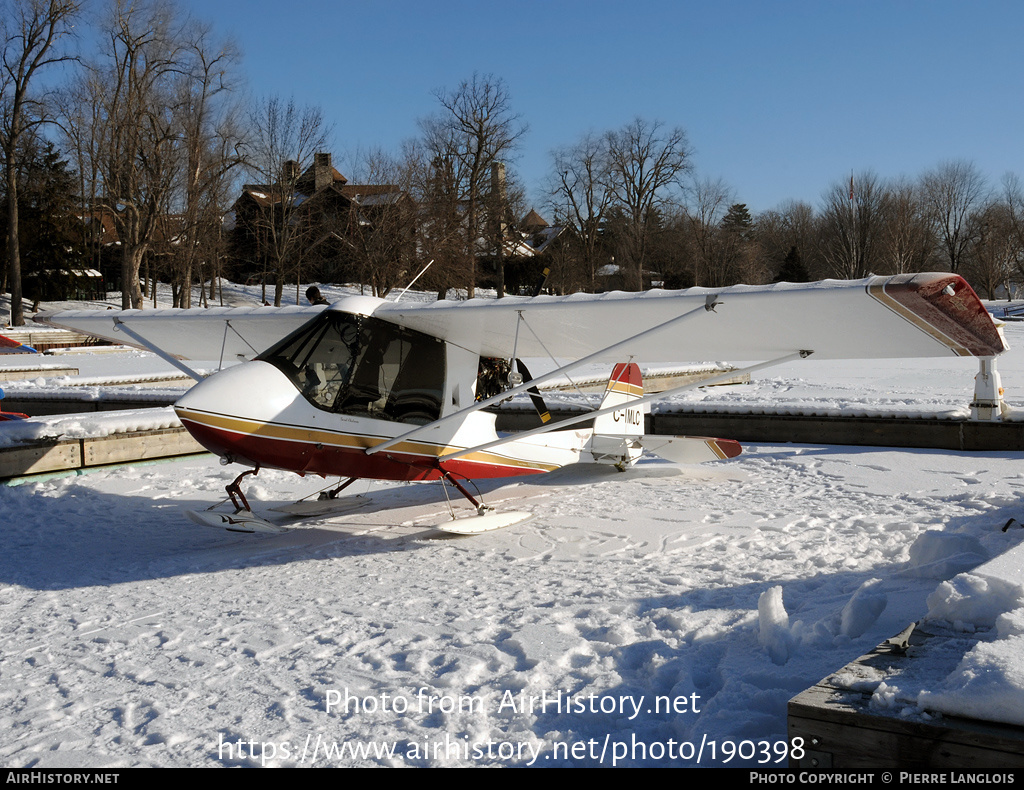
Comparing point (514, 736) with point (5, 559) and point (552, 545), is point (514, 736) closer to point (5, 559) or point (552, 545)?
point (552, 545)

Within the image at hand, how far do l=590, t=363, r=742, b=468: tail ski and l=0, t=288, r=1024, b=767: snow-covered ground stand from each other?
709mm

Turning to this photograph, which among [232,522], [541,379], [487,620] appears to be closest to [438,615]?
[487,620]

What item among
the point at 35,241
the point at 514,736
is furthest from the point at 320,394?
the point at 35,241

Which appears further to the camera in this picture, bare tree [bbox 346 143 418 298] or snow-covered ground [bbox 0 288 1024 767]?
bare tree [bbox 346 143 418 298]

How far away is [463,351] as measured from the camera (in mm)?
7797

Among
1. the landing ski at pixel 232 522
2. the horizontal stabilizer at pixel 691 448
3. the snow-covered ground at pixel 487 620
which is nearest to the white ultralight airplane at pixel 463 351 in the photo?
the landing ski at pixel 232 522

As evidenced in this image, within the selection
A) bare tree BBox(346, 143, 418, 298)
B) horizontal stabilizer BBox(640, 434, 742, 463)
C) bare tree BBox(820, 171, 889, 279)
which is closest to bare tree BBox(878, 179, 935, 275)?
bare tree BBox(820, 171, 889, 279)

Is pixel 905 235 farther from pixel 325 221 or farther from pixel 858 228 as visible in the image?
pixel 325 221

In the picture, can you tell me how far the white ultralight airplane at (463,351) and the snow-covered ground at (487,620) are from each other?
780 mm

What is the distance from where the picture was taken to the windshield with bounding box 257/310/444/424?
6520 mm

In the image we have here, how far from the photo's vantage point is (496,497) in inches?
358

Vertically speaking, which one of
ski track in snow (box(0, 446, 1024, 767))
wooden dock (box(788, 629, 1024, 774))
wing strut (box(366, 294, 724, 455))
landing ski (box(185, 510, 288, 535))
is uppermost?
wing strut (box(366, 294, 724, 455))

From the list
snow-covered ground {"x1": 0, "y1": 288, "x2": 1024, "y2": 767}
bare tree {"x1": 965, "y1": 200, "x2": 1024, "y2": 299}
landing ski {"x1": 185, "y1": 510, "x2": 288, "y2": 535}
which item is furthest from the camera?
bare tree {"x1": 965, "y1": 200, "x2": 1024, "y2": 299}

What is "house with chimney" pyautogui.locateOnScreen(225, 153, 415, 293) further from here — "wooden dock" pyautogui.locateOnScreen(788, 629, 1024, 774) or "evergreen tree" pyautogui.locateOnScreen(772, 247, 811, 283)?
"wooden dock" pyautogui.locateOnScreen(788, 629, 1024, 774)
